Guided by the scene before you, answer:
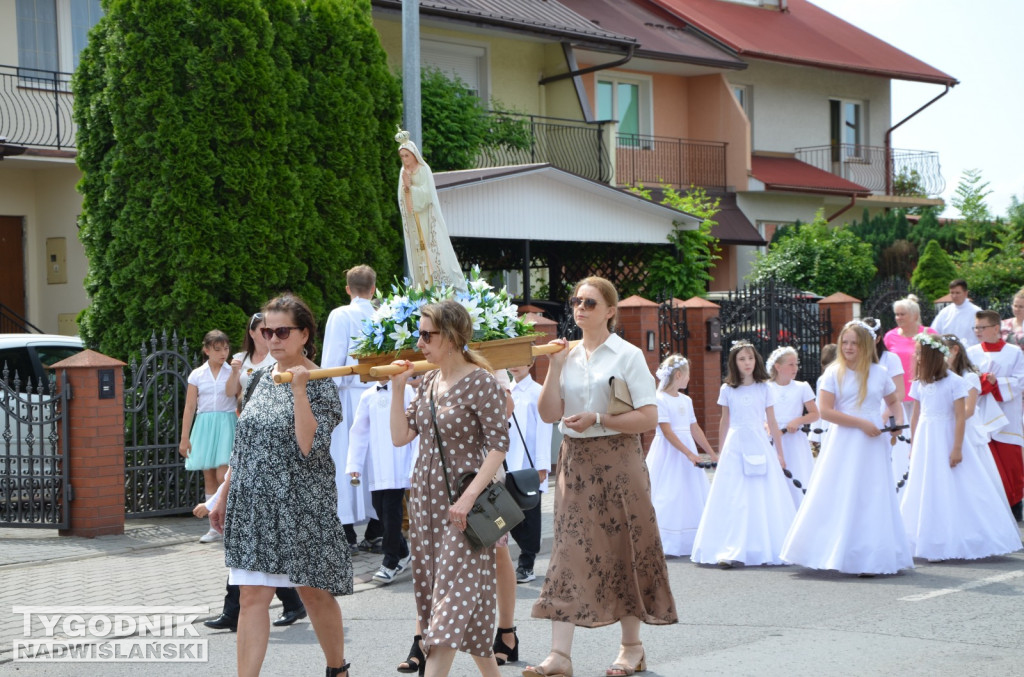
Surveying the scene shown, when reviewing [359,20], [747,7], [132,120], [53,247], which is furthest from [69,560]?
[747,7]

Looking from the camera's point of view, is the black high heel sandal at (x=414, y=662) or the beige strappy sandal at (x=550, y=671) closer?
the beige strappy sandal at (x=550, y=671)

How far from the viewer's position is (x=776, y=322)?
18438mm

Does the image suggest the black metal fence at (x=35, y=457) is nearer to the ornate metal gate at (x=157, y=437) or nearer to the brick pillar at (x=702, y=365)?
the ornate metal gate at (x=157, y=437)

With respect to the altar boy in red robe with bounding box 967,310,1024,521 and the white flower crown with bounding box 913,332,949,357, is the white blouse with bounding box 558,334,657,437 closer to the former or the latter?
the white flower crown with bounding box 913,332,949,357

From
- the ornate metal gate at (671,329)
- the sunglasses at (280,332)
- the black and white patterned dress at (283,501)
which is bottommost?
the black and white patterned dress at (283,501)

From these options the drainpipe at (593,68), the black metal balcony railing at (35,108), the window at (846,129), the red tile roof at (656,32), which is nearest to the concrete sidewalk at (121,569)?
the black metal balcony railing at (35,108)

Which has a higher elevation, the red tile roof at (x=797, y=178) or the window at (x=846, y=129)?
the window at (x=846, y=129)

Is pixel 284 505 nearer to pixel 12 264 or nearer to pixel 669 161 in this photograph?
pixel 12 264

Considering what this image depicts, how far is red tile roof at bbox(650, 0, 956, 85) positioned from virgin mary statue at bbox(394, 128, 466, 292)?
19737mm

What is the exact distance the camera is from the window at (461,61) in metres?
23.2

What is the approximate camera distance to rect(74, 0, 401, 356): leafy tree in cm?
1228

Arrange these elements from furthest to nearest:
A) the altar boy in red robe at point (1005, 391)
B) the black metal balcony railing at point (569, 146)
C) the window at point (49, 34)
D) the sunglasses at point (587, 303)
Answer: the black metal balcony railing at point (569, 146) → the window at point (49, 34) → the altar boy in red robe at point (1005, 391) → the sunglasses at point (587, 303)

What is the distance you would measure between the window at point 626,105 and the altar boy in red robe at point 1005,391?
16253 mm

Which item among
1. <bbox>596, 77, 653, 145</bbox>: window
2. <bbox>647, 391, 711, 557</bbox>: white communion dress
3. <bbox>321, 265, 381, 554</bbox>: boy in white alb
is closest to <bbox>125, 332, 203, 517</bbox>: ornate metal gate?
<bbox>321, 265, 381, 554</bbox>: boy in white alb
